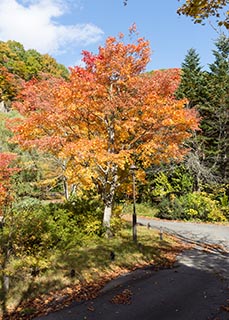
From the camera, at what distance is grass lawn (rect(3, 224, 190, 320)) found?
8197mm

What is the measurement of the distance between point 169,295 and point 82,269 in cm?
328

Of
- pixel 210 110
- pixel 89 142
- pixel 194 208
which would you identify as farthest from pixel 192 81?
pixel 89 142

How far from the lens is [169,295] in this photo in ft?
27.3

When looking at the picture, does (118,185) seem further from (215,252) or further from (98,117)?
(215,252)

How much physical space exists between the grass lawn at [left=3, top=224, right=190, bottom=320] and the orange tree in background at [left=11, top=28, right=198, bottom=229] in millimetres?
2157

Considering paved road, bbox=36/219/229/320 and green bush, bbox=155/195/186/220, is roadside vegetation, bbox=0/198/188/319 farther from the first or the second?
green bush, bbox=155/195/186/220

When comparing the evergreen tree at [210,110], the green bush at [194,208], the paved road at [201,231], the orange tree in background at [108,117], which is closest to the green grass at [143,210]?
the green bush at [194,208]

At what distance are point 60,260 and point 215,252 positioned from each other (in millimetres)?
7415

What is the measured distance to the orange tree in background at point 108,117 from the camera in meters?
12.1

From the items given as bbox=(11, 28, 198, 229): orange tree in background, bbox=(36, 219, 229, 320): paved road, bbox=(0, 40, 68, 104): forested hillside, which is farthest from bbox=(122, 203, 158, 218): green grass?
bbox=(0, 40, 68, 104): forested hillside

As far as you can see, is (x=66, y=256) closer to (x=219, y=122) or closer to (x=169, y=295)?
(x=169, y=295)

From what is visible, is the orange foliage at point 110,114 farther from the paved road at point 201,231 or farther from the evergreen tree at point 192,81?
the evergreen tree at point 192,81

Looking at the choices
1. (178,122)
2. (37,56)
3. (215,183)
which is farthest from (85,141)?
(37,56)

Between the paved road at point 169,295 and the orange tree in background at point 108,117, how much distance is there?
4653 millimetres
